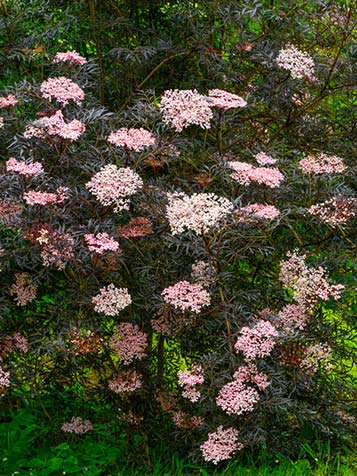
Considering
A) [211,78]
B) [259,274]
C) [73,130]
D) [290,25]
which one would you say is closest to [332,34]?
[290,25]

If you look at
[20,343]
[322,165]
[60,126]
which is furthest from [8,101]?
[322,165]

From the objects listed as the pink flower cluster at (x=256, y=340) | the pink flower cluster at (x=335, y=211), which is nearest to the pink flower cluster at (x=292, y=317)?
the pink flower cluster at (x=256, y=340)

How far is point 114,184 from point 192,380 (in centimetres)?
81

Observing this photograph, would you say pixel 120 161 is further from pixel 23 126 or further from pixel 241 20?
pixel 241 20

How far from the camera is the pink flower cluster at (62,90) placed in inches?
127

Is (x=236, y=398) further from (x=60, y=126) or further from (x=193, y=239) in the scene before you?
(x=60, y=126)

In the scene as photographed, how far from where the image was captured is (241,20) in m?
3.86

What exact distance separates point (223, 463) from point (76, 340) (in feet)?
3.52

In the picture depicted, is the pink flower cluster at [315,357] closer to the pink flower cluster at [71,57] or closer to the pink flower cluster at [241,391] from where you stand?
the pink flower cluster at [241,391]

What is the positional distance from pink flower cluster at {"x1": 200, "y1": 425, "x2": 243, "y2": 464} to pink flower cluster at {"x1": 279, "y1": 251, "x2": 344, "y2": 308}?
1.99 ft

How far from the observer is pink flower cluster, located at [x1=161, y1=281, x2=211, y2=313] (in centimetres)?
312

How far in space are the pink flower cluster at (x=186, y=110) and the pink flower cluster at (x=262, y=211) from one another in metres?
0.35

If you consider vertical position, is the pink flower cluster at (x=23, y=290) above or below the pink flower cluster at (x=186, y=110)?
below

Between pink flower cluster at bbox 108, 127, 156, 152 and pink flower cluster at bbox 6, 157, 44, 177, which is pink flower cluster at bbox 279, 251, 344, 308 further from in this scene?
pink flower cluster at bbox 6, 157, 44, 177
